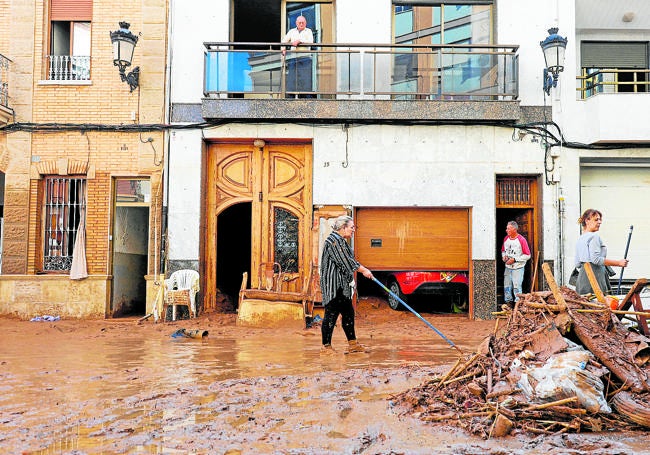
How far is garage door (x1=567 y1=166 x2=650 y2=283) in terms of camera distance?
1368 centimetres

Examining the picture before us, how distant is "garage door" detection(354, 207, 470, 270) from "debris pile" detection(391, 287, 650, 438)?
7.37 m

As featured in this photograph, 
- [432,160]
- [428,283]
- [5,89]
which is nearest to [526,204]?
[432,160]

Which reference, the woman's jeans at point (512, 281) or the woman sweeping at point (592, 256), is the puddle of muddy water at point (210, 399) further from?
the woman's jeans at point (512, 281)

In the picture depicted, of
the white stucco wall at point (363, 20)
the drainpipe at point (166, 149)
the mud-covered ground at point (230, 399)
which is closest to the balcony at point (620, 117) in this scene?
the white stucco wall at point (363, 20)

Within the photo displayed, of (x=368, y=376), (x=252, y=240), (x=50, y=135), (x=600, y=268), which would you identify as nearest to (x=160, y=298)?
(x=252, y=240)

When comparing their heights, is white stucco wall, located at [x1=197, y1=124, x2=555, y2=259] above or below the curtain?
above

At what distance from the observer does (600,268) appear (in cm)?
746

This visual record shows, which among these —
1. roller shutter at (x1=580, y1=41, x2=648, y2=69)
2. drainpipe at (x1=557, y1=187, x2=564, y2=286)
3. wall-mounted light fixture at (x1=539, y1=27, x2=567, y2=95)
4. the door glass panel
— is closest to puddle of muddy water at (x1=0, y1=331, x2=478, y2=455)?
the door glass panel

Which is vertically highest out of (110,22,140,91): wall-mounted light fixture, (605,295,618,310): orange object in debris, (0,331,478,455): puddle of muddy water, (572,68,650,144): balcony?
(110,22,140,91): wall-mounted light fixture

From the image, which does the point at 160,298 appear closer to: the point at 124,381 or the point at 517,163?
the point at 124,381

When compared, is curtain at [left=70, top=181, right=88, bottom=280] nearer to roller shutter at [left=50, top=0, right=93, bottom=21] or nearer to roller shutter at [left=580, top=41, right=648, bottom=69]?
roller shutter at [left=50, top=0, right=93, bottom=21]

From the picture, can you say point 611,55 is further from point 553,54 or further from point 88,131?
point 88,131

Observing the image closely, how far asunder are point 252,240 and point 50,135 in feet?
15.8

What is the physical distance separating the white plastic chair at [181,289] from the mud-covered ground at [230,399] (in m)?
2.07
